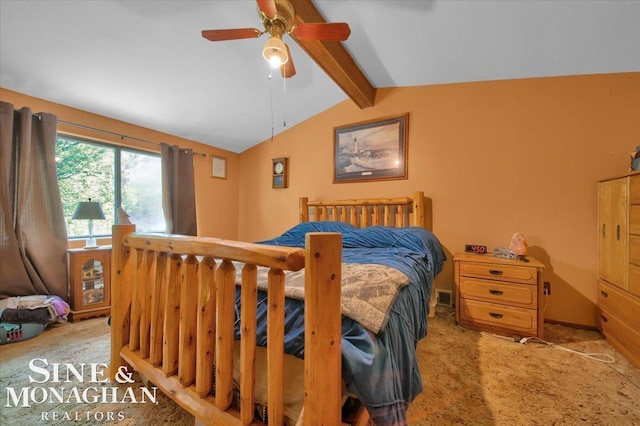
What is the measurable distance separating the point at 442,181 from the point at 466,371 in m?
1.80

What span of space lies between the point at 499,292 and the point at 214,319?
7.16 feet

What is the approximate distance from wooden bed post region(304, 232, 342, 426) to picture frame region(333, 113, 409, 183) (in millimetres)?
2430

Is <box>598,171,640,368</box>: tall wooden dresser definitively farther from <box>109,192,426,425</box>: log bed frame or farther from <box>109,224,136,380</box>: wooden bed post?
<box>109,224,136,380</box>: wooden bed post

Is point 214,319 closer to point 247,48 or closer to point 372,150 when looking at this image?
point 247,48

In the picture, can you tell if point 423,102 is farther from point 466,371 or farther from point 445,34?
point 466,371

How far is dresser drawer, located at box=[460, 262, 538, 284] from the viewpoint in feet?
6.41

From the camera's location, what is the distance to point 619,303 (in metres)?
1.78

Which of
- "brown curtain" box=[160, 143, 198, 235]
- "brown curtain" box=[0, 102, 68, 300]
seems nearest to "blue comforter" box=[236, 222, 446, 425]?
"brown curtain" box=[0, 102, 68, 300]

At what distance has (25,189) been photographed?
87.4 inches

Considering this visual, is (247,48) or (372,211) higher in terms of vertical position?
(247,48)

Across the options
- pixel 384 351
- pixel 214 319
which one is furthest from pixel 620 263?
pixel 214 319

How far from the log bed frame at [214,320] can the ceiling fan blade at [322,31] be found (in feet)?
4.25

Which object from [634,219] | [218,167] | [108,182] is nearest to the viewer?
[634,219]

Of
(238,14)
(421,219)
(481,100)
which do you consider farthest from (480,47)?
(238,14)
